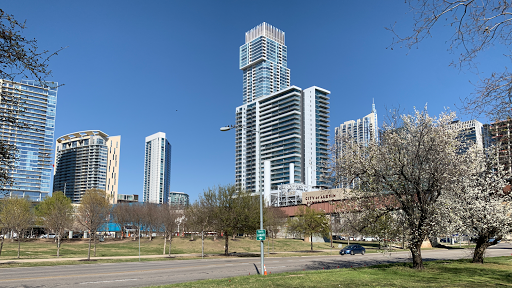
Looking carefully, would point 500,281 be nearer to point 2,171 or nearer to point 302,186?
point 2,171

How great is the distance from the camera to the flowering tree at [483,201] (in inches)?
892

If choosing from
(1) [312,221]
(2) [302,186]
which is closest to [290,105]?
(2) [302,186]

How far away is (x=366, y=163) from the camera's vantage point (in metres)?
19.4

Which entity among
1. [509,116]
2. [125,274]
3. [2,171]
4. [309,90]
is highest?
[309,90]

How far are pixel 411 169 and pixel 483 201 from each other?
828cm

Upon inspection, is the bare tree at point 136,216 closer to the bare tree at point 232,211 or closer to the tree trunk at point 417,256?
the bare tree at point 232,211

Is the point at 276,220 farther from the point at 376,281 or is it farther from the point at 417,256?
the point at 376,281

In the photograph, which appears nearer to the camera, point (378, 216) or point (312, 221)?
point (378, 216)

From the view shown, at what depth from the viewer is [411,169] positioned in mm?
18953

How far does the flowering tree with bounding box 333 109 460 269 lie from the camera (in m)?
18.8

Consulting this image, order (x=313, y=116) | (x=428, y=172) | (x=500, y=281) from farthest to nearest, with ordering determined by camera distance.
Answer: (x=313, y=116) → (x=428, y=172) → (x=500, y=281)

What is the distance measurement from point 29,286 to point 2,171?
10891mm

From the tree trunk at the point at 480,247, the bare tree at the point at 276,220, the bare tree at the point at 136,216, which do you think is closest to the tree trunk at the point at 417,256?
the tree trunk at the point at 480,247

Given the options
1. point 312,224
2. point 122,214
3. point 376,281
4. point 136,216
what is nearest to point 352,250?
point 312,224
